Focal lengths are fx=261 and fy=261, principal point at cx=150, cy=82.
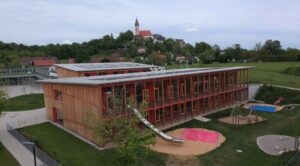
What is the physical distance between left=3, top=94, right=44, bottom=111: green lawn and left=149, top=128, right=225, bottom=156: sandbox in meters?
23.1

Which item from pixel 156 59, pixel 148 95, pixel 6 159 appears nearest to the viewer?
pixel 6 159

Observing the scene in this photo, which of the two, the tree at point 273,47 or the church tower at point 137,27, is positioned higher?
the church tower at point 137,27

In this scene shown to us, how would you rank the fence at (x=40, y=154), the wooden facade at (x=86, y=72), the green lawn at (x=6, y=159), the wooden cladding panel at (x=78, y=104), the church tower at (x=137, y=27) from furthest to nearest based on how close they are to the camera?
the church tower at (x=137, y=27)
the wooden facade at (x=86, y=72)
the wooden cladding panel at (x=78, y=104)
the green lawn at (x=6, y=159)
the fence at (x=40, y=154)

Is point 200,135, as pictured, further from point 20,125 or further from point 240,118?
point 20,125

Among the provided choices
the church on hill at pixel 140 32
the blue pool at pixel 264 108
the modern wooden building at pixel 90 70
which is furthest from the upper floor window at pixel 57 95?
the church on hill at pixel 140 32

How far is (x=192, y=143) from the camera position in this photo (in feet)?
75.9

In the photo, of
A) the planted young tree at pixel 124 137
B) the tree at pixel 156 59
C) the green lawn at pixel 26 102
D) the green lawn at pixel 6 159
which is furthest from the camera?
the tree at pixel 156 59

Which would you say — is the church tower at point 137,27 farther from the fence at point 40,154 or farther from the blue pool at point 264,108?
the fence at point 40,154

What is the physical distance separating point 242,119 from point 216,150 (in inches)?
401

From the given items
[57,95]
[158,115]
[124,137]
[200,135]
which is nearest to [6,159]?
[57,95]

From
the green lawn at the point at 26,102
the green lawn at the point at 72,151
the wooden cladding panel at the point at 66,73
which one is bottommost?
the green lawn at the point at 72,151

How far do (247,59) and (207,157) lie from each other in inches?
2620

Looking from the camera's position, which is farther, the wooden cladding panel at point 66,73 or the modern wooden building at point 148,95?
the wooden cladding panel at point 66,73

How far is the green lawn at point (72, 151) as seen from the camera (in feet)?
61.8
